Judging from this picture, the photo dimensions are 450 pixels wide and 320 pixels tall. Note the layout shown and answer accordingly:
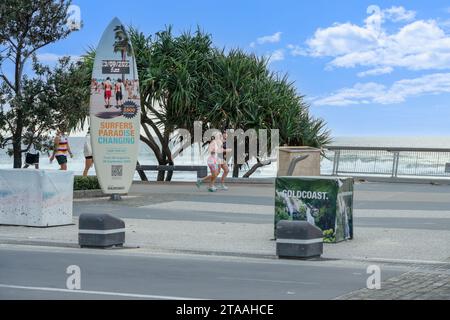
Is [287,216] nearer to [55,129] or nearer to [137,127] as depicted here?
[137,127]

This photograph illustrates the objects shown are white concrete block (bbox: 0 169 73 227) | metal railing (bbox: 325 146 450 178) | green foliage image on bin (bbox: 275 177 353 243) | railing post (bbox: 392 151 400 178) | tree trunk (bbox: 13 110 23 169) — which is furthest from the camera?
railing post (bbox: 392 151 400 178)

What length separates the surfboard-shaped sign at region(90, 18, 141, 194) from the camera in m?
19.5

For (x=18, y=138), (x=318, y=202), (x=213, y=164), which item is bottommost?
(x=318, y=202)

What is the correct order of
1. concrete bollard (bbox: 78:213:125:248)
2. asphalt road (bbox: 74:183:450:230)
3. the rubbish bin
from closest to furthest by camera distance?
1. concrete bollard (bbox: 78:213:125:248)
2. asphalt road (bbox: 74:183:450:230)
3. the rubbish bin

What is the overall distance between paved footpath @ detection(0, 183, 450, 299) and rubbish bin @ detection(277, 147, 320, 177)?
10.2 feet

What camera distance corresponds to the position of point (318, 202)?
1289 centimetres

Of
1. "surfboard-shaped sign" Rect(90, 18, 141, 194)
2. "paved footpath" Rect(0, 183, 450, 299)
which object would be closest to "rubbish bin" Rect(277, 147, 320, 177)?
"paved footpath" Rect(0, 183, 450, 299)

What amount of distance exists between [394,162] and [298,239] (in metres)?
18.5

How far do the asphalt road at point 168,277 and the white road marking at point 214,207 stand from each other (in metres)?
6.17

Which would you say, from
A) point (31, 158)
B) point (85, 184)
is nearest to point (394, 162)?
point (85, 184)

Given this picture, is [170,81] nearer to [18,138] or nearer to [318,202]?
[18,138]

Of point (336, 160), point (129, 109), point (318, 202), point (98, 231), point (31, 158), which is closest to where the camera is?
point (98, 231)

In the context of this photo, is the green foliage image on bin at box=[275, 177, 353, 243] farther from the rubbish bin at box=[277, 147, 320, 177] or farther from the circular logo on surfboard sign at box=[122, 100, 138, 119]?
the rubbish bin at box=[277, 147, 320, 177]
